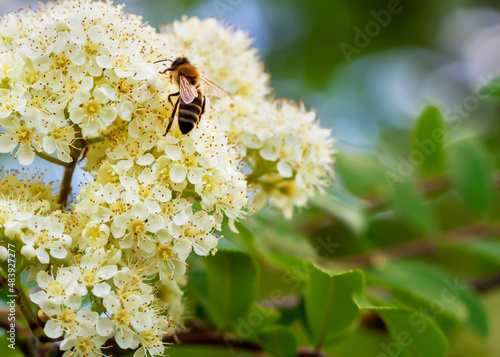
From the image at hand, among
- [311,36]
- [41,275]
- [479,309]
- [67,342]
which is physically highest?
[311,36]

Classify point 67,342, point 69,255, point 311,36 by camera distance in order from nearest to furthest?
point 67,342 < point 69,255 < point 311,36

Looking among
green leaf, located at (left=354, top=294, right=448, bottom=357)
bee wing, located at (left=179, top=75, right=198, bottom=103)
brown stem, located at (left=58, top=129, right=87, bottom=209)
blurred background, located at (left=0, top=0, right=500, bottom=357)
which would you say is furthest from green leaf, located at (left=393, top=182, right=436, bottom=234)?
brown stem, located at (left=58, top=129, right=87, bottom=209)

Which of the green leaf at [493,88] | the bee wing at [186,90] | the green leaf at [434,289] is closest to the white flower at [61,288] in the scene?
the bee wing at [186,90]

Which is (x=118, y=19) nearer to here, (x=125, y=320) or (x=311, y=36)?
(x=125, y=320)

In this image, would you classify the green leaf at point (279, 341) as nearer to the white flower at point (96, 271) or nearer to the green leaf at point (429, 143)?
the white flower at point (96, 271)

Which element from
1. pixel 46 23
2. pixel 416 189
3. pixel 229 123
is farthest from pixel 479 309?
pixel 46 23

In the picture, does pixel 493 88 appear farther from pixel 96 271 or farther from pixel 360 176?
pixel 96 271
